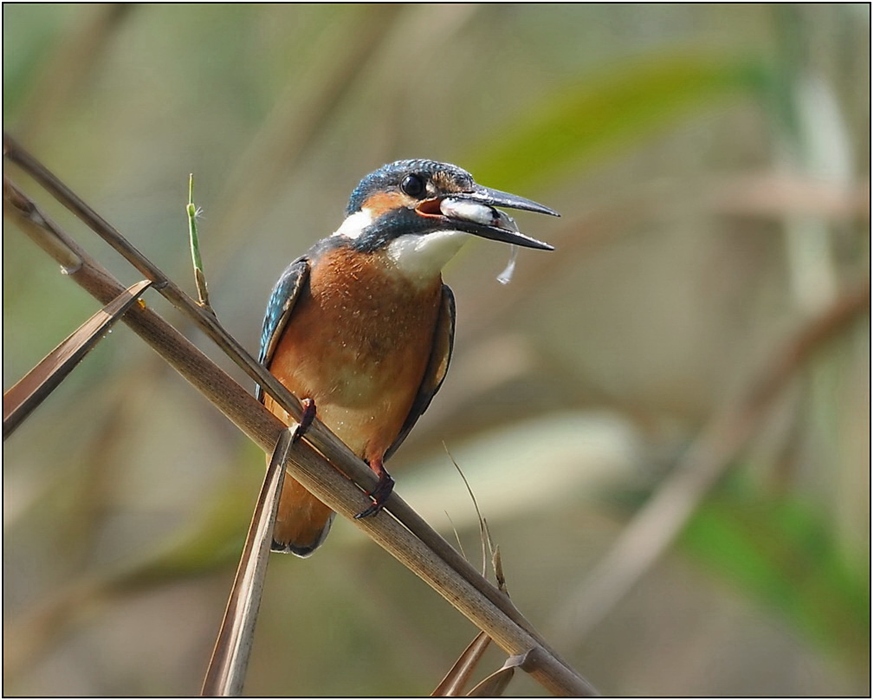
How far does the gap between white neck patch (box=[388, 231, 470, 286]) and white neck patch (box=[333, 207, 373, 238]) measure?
95 mm

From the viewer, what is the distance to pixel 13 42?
9.66 feet

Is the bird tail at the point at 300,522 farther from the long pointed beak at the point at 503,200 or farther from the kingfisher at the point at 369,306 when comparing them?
the long pointed beak at the point at 503,200

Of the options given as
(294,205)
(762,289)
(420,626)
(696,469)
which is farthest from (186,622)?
(762,289)

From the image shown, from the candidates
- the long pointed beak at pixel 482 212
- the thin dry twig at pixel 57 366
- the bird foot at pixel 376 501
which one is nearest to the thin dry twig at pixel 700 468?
the long pointed beak at pixel 482 212

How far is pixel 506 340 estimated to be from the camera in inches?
104

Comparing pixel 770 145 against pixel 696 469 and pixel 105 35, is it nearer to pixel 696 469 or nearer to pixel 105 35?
pixel 696 469

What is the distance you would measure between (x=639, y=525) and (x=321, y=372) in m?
0.77

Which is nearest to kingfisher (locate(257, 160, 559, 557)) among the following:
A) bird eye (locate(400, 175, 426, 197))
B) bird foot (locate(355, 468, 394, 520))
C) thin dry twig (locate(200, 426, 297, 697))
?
bird eye (locate(400, 175, 426, 197))

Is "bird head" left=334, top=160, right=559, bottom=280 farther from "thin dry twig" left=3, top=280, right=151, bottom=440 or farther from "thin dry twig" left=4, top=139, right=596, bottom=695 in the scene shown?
"thin dry twig" left=3, top=280, right=151, bottom=440

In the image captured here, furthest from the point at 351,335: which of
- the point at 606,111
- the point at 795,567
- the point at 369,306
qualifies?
the point at 795,567

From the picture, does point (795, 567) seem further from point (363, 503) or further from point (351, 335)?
point (363, 503)

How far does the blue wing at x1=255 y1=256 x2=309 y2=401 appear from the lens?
1798 mm

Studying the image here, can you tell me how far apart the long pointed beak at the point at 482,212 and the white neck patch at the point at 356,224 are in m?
0.15

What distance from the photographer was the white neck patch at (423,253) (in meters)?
1.62
